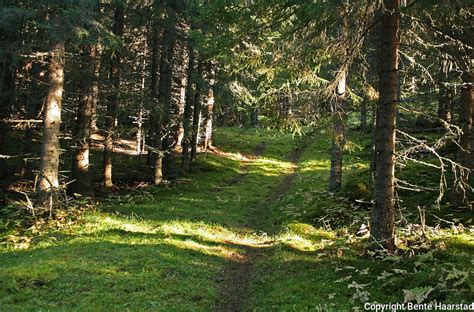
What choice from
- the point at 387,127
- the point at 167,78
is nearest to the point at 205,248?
the point at 387,127

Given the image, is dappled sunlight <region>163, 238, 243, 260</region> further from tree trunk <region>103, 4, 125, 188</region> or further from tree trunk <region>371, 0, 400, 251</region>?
tree trunk <region>103, 4, 125, 188</region>

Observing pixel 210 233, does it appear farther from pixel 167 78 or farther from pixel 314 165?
pixel 314 165

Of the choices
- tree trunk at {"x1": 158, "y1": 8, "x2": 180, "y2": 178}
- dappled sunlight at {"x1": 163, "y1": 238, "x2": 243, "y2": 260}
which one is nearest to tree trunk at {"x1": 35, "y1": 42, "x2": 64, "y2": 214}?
dappled sunlight at {"x1": 163, "y1": 238, "x2": 243, "y2": 260}

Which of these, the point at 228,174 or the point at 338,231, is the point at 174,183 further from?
the point at 338,231

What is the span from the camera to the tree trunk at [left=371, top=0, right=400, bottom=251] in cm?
1000

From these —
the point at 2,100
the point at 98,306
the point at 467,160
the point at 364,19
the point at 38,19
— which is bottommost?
the point at 98,306

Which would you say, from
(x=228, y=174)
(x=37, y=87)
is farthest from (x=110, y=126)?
(x=228, y=174)

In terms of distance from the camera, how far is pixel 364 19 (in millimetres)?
10586

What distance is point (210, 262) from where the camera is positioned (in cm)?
1195

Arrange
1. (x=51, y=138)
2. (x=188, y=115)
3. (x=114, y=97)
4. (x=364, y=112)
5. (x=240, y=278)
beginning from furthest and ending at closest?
(x=364, y=112)
(x=188, y=115)
(x=114, y=97)
(x=51, y=138)
(x=240, y=278)

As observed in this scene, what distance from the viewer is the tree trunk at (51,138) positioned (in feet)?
50.4

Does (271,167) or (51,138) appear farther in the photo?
(271,167)

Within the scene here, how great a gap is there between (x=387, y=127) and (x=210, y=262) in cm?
592

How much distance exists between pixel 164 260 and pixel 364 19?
8.05 metres
